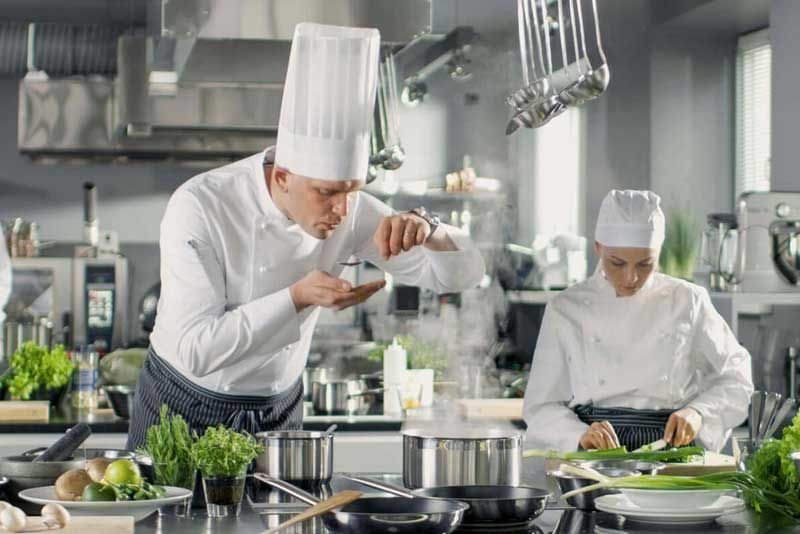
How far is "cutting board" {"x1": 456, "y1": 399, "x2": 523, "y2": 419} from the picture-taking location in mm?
4625

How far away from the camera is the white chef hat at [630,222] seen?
363 centimetres

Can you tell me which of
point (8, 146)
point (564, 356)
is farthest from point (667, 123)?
point (8, 146)

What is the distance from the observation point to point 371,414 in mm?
4570

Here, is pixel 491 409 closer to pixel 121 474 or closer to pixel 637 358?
pixel 637 358

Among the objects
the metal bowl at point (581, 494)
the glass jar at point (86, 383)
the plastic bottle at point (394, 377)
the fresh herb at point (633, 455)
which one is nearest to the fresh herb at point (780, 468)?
the metal bowl at point (581, 494)

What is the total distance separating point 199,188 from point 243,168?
0.14 metres

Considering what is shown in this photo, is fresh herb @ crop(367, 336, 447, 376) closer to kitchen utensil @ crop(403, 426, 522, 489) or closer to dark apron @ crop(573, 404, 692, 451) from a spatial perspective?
dark apron @ crop(573, 404, 692, 451)

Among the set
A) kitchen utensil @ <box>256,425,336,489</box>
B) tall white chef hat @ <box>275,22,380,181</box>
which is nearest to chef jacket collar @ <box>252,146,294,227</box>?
tall white chef hat @ <box>275,22,380,181</box>

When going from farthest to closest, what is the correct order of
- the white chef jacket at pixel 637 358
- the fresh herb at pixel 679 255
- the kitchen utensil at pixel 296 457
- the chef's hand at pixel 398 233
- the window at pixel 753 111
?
the window at pixel 753 111, the fresh herb at pixel 679 255, the white chef jacket at pixel 637 358, the chef's hand at pixel 398 233, the kitchen utensil at pixel 296 457

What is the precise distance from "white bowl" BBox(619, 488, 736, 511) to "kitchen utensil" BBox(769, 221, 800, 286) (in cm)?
262

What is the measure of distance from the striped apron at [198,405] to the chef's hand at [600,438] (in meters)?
0.73

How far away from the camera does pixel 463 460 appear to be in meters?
2.12

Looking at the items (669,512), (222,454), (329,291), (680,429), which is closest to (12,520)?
(222,454)

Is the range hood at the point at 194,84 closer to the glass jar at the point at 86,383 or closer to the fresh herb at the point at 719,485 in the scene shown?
the glass jar at the point at 86,383
